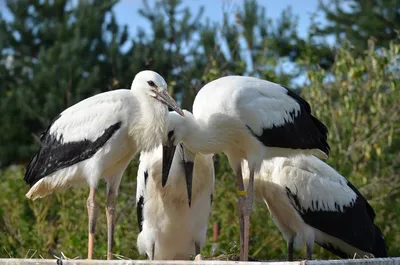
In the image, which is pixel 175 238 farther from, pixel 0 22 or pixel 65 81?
pixel 0 22

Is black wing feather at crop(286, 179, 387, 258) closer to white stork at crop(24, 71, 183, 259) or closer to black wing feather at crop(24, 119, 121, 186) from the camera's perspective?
white stork at crop(24, 71, 183, 259)

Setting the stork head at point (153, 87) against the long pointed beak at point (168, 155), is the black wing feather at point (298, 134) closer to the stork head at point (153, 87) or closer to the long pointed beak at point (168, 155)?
the long pointed beak at point (168, 155)

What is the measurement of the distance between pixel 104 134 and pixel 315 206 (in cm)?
249

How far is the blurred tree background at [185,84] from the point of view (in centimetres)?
1156

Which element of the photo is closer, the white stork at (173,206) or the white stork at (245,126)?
the white stork at (245,126)

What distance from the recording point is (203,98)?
7.95 metres

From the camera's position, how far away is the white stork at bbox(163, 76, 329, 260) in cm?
783

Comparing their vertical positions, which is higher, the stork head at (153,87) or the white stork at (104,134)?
the stork head at (153,87)

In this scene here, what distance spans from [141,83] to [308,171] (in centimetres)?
213

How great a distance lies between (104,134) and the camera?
789 cm

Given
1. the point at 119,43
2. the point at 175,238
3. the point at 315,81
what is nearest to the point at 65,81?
the point at 119,43

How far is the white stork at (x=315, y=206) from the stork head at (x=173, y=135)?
3.73 feet

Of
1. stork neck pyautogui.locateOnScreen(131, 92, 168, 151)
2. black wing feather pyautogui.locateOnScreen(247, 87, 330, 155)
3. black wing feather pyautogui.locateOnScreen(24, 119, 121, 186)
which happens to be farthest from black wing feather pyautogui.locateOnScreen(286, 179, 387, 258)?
black wing feather pyautogui.locateOnScreen(24, 119, 121, 186)

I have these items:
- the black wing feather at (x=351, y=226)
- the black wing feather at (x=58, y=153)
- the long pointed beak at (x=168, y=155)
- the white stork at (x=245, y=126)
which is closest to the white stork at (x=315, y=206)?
the black wing feather at (x=351, y=226)
